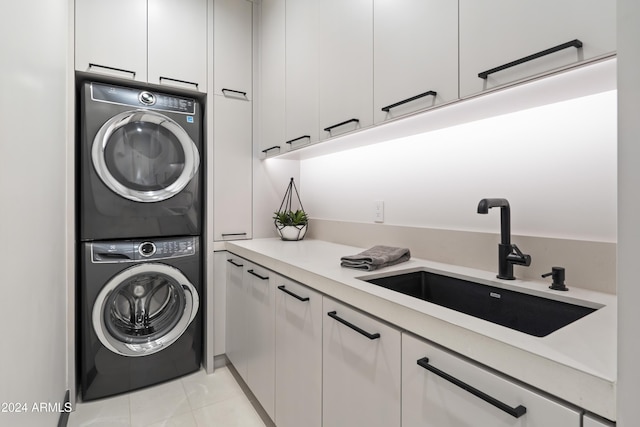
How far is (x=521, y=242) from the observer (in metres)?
1.18

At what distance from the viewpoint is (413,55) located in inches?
46.6

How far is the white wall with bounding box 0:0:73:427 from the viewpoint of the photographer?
0.79 meters

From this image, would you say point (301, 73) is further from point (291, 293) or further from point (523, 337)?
point (523, 337)

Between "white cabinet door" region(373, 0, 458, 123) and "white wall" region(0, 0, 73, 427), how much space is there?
113 cm

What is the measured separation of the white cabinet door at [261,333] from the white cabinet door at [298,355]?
72mm

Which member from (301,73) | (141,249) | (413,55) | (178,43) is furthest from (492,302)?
(178,43)

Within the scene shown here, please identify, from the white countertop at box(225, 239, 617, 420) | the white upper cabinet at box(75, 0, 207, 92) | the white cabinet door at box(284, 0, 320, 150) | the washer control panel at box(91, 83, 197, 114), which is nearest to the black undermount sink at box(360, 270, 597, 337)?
the white countertop at box(225, 239, 617, 420)

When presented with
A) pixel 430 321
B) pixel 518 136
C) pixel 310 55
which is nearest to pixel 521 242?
pixel 518 136

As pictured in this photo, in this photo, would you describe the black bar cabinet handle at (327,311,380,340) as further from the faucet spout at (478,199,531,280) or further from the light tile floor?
the light tile floor

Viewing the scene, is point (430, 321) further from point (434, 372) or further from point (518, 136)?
point (518, 136)

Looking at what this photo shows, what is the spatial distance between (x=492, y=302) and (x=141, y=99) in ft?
7.07

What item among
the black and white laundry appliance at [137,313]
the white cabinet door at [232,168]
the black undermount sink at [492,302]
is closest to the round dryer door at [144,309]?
the black and white laundry appliance at [137,313]

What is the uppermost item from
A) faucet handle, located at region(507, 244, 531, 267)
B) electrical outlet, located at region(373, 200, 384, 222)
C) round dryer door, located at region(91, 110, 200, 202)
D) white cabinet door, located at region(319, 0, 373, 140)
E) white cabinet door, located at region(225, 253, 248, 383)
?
white cabinet door, located at region(319, 0, 373, 140)

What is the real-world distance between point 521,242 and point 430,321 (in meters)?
0.64
